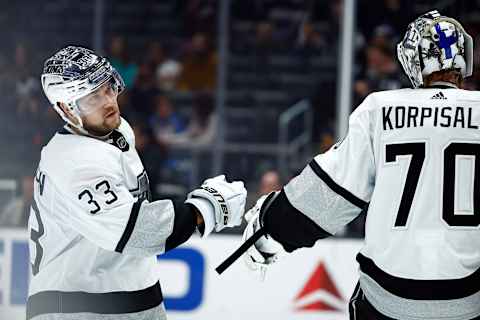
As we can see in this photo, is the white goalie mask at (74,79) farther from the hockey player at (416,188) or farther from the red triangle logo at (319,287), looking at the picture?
the red triangle logo at (319,287)

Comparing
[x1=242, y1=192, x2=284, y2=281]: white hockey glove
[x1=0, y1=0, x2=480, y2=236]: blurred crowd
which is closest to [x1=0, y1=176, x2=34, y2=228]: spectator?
[x1=0, y1=0, x2=480, y2=236]: blurred crowd

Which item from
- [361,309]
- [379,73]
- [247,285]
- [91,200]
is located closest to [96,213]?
[91,200]

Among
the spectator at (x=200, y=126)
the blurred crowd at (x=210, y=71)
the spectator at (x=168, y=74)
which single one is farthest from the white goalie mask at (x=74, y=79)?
the spectator at (x=168, y=74)

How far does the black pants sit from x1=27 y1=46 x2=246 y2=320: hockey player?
390 mm

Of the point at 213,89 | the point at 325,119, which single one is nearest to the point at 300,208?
the point at 325,119

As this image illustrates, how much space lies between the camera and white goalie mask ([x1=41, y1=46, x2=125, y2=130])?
294cm

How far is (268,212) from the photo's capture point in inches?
117

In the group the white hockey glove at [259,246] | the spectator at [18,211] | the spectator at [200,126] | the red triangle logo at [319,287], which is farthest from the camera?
the spectator at [200,126]

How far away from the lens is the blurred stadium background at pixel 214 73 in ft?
22.5

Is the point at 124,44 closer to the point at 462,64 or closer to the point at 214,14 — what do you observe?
the point at 214,14

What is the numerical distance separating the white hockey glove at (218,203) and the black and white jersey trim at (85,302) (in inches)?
10.3

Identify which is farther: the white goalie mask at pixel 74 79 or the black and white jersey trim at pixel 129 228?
the white goalie mask at pixel 74 79

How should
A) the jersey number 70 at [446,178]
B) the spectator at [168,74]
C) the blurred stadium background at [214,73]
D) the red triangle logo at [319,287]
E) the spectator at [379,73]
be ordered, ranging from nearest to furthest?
the jersey number 70 at [446,178]
the red triangle logo at [319,287]
the spectator at [379,73]
the blurred stadium background at [214,73]
the spectator at [168,74]

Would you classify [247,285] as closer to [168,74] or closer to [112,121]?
[112,121]
